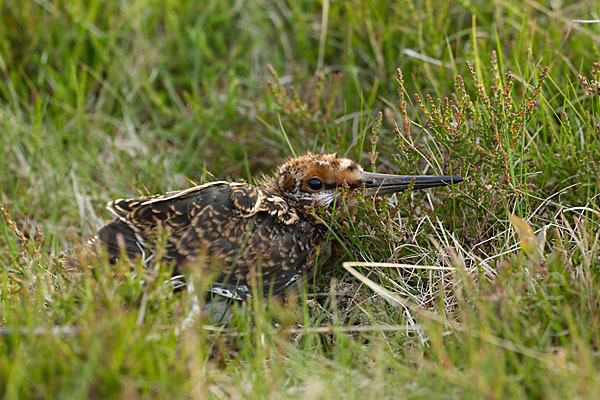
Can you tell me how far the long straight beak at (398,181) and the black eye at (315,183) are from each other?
9.4 inches

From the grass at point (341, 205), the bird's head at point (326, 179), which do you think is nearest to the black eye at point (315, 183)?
the bird's head at point (326, 179)

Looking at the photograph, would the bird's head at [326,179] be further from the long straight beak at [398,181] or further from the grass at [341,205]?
the grass at [341,205]

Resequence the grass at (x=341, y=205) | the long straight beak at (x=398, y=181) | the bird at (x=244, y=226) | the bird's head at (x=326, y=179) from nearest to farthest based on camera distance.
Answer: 1. the grass at (x=341, y=205)
2. the bird at (x=244, y=226)
3. the long straight beak at (x=398, y=181)
4. the bird's head at (x=326, y=179)

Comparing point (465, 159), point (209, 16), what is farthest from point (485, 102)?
point (209, 16)

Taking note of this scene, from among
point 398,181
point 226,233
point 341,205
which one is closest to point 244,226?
point 226,233

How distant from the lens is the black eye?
3736 mm

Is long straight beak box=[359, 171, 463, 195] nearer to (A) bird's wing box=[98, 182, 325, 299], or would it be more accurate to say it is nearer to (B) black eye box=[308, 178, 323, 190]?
(B) black eye box=[308, 178, 323, 190]

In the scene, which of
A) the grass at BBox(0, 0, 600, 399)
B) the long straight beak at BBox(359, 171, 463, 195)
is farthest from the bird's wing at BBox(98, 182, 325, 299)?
the long straight beak at BBox(359, 171, 463, 195)

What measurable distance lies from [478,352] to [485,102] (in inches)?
54.8

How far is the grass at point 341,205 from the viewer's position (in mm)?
2494

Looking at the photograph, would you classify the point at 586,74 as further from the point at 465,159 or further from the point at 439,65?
the point at 465,159

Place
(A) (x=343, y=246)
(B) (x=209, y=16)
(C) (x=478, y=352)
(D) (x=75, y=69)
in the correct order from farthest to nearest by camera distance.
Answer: (B) (x=209, y=16), (D) (x=75, y=69), (A) (x=343, y=246), (C) (x=478, y=352)

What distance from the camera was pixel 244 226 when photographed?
11.3 feet

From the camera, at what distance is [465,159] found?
3.50 m
